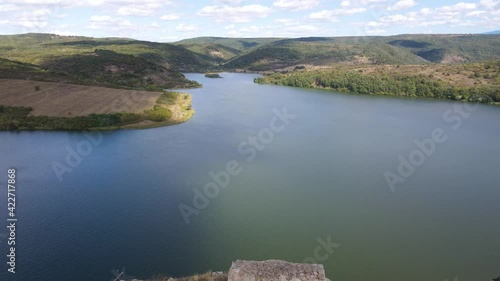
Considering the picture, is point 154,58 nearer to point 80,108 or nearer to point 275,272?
point 80,108

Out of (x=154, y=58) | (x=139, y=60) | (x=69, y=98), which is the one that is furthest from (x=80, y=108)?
(x=154, y=58)

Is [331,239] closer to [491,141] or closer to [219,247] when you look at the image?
[219,247]

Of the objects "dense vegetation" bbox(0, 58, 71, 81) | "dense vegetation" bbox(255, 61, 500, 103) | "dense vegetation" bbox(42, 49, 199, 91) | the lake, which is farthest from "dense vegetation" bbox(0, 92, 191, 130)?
"dense vegetation" bbox(255, 61, 500, 103)

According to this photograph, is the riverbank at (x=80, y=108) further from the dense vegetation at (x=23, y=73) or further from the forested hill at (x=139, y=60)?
the forested hill at (x=139, y=60)

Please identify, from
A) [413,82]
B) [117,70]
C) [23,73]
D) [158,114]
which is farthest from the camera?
[117,70]

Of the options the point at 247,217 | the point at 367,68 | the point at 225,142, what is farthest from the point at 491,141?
the point at 367,68

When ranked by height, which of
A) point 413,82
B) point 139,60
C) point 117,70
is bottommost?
point 413,82
